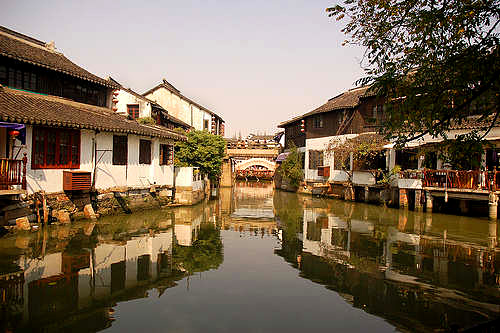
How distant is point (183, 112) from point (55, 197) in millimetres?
25563

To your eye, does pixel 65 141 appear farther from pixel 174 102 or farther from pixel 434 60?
pixel 174 102

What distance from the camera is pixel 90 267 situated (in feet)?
31.2

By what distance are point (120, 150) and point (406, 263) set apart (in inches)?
525

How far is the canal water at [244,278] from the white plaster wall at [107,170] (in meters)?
1.86

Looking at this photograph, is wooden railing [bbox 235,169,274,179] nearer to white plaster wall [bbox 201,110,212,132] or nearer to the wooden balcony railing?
white plaster wall [bbox 201,110,212,132]

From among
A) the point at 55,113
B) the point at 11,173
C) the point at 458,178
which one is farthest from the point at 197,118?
the point at 11,173

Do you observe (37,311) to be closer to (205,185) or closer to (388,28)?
(388,28)

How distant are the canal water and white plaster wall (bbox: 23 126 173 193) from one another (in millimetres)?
1864

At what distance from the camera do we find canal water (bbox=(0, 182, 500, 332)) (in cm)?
671

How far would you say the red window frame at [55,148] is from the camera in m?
14.2

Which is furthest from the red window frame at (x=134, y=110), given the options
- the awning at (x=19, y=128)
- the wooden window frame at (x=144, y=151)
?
the awning at (x=19, y=128)


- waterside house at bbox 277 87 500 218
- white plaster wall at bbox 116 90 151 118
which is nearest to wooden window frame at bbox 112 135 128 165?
white plaster wall at bbox 116 90 151 118

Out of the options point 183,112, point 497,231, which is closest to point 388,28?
point 497,231

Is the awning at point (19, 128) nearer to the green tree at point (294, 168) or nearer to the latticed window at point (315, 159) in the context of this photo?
the latticed window at point (315, 159)
